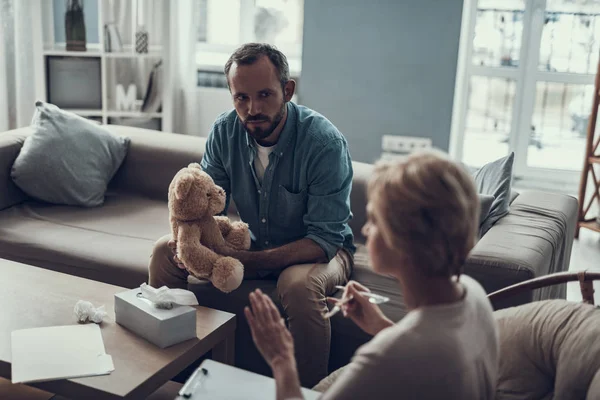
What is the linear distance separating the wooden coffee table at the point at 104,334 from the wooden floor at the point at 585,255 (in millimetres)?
1887

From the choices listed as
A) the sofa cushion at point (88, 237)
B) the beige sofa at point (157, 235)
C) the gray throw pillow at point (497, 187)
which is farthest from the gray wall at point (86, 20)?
the gray throw pillow at point (497, 187)

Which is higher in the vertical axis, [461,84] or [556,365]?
[461,84]

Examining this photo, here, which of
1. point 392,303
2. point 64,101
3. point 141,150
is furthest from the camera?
point 64,101

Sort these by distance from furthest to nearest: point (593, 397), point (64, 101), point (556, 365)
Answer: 1. point (64, 101)
2. point (556, 365)
3. point (593, 397)

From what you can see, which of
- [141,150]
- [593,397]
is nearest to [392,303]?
[593,397]

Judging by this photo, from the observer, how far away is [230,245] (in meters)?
2.10

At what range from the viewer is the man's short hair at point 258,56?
2041 millimetres

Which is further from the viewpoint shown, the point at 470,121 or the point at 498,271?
the point at 470,121

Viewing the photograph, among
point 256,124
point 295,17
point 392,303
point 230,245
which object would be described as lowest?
point 392,303

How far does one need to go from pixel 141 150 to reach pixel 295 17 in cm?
181

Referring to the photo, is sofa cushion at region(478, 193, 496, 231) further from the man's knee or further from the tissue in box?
the tissue in box

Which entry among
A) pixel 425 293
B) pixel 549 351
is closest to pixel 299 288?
pixel 549 351

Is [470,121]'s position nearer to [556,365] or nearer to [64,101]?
[64,101]

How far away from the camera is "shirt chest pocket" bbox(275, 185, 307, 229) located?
2152 millimetres
